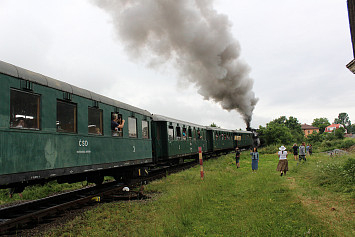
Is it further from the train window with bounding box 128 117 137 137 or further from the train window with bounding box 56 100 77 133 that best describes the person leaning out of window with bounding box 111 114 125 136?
the train window with bounding box 56 100 77 133

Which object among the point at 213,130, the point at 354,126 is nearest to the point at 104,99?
the point at 213,130

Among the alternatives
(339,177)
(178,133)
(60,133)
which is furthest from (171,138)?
(60,133)

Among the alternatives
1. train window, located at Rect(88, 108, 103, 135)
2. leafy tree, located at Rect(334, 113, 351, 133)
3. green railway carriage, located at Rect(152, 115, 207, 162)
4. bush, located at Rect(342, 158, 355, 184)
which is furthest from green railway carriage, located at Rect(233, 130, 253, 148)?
leafy tree, located at Rect(334, 113, 351, 133)

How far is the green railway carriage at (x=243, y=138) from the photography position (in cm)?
3219

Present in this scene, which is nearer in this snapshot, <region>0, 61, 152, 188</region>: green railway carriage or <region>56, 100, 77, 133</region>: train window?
<region>0, 61, 152, 188</region>: green railway carriage

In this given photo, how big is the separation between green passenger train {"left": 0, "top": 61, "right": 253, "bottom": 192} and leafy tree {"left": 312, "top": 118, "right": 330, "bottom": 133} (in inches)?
5540

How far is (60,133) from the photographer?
6.46 meters

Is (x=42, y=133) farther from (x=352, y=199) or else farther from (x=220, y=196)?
(x=352, y=199)

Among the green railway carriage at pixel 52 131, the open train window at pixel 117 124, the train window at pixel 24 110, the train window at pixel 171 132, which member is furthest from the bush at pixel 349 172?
the train window at pixel 24 110

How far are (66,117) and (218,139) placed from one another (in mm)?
20413

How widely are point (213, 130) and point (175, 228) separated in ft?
64.3

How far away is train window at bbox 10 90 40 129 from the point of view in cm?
530

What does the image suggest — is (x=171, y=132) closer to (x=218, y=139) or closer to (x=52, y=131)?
(x=52, y=131)

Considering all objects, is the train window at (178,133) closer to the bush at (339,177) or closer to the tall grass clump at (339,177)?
the tall grass clump at (339,177)
